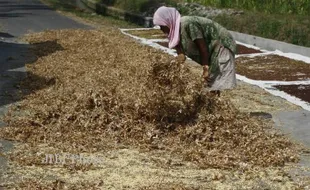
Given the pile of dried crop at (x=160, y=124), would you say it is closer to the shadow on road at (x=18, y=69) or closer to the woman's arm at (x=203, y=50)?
the woman's arm at (x=203, y=50)

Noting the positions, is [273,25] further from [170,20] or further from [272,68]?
[170,20]

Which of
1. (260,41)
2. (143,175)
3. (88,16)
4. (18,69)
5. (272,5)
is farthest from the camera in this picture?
(88,16)

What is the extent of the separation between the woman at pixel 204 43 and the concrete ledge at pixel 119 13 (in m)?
13.4

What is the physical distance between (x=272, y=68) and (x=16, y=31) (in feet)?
31.1

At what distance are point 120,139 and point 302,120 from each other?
2520mm

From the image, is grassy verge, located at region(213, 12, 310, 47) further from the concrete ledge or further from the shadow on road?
the shadow on road

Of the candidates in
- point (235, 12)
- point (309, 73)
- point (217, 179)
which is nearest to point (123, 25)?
point (235, 12)

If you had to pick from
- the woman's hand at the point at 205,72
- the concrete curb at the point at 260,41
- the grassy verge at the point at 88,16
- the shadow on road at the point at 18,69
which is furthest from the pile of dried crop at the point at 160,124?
the grassy verge at the point at 88,16

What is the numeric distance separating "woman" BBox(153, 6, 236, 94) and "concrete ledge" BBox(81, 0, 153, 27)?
1336 cm

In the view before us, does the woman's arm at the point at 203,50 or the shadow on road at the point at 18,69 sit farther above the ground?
the woman's arm at the point at 203,50

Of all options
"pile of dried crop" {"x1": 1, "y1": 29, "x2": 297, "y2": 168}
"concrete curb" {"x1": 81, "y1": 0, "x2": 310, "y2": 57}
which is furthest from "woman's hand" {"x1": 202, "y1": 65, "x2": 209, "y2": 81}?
"concrete curb" {"x1": 81, "y1": 0, "x2": 310, "y2": 57}

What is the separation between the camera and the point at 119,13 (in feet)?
78.8

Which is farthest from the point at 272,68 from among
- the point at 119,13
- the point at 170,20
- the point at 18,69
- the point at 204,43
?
the point at 119,13

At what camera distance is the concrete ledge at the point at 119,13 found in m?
21.1
